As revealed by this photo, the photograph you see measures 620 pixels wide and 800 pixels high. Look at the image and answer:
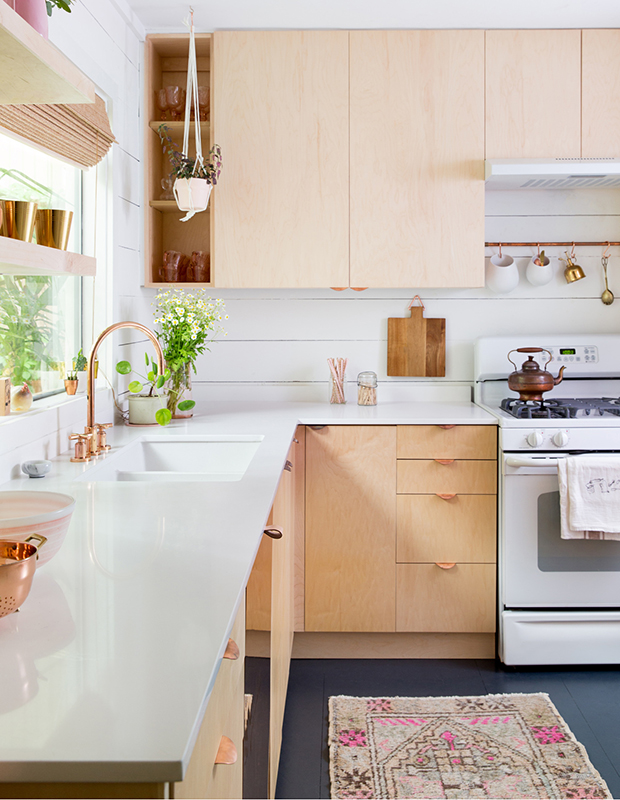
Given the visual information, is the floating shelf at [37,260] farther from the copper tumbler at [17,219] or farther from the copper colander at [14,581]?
the copper colander at [14,581]

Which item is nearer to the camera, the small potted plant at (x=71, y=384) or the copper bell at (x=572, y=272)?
the small potted plant at (x=71, y=384)

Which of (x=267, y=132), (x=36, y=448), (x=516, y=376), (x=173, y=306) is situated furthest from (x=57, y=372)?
(x=516, y=376)

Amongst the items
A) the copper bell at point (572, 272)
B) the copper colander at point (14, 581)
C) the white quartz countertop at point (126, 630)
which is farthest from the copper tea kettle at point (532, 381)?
the copper colander at point (14, 581)

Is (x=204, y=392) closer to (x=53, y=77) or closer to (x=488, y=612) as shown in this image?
(x=488, y=612)

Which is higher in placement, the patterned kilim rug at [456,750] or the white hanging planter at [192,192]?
the white hanging planter at [192,192]

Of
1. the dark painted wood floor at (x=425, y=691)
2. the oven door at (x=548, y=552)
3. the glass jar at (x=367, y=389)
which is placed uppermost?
the glass jar at (x=367, y=389)

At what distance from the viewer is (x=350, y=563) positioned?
266cm

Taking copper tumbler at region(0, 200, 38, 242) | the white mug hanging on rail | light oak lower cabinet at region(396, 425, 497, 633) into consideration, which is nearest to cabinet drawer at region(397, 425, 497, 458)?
light oak lower cabinet at region(396, 425, 497, 633)

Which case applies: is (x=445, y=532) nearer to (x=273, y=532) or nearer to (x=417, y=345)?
(x=417, y=345)

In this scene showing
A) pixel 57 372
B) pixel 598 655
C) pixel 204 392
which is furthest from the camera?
pixel 204 392

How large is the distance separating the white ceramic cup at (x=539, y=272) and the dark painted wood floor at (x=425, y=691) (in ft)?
5.15

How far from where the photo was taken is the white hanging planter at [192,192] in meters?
2.58

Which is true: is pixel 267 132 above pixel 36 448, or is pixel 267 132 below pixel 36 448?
above

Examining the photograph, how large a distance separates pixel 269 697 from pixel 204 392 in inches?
70.4
